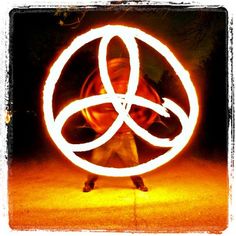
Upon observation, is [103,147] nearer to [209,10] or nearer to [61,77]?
[61,77]

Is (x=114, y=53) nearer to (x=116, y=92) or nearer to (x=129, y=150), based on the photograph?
(x=116, y=92)

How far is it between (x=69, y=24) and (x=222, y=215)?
79.0 inches

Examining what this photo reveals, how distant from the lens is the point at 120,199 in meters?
4.22

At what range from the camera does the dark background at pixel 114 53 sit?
406 centimetres

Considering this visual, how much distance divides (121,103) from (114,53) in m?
0.52

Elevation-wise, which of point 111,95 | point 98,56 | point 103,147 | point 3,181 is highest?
point 98,56

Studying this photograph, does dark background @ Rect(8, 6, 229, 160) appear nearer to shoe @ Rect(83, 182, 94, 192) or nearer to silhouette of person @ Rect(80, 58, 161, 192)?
silhouette of person @ Rect(80, 58, 161, 192)

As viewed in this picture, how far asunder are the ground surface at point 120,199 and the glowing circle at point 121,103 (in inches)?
13.9

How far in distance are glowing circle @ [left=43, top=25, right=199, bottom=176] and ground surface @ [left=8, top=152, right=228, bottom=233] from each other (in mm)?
353

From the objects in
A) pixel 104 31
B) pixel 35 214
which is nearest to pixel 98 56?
pixel 104 31

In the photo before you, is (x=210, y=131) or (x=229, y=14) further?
(x=210, y=131)

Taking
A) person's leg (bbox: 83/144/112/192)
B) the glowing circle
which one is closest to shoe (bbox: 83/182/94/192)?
person's leg (bbox: 83/144/112/192)

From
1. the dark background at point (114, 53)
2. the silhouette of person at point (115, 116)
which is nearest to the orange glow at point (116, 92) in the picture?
the silhouette of person at point (115, 116)

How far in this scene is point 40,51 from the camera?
4199 millimetres
